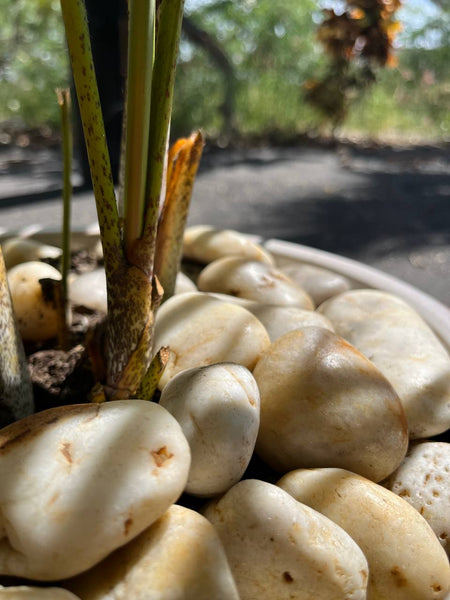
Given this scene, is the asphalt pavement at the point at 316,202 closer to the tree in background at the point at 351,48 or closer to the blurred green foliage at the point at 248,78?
the tree in background at the point at 351,48

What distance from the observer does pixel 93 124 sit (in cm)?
91

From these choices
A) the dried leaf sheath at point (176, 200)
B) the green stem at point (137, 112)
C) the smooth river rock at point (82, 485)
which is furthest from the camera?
the dried leaf sheath at point (176, 200)

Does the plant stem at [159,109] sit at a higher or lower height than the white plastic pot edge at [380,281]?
higher

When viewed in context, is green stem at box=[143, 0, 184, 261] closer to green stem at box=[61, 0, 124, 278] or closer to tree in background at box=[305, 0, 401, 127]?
green stem at box=[61, 0, 124, 278]

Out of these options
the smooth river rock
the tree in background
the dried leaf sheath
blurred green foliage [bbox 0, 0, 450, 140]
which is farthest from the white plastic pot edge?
blurred green foliage [bbox 0, 0, 450, 140]

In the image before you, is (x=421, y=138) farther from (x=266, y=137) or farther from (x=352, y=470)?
(x=352, y=470)

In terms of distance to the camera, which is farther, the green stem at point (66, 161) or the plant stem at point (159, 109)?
the green stem at point (66, 161)

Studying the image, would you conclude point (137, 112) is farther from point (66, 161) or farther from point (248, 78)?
point (248, 78)

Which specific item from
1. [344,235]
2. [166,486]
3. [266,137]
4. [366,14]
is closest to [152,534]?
[166,486]

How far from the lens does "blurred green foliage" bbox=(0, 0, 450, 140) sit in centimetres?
612

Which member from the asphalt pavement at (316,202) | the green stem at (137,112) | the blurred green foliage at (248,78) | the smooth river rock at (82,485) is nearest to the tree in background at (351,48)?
the blurred green foliage at (248,78)

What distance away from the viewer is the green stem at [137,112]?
843 mm

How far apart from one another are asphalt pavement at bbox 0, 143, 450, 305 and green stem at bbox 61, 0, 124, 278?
1225mm

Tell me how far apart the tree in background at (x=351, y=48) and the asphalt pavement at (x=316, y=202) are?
782 mm
